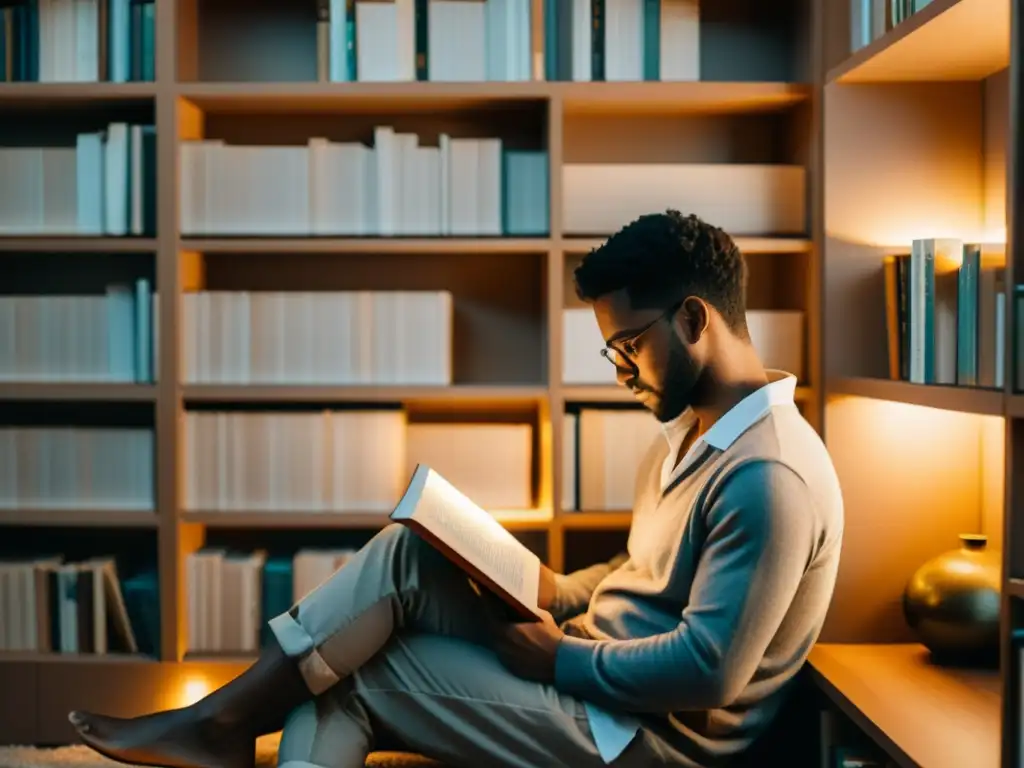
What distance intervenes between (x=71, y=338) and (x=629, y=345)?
4.53ft

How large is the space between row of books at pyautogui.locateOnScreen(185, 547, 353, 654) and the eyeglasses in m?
0.96

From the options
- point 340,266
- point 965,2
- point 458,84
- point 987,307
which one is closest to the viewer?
point 965,2

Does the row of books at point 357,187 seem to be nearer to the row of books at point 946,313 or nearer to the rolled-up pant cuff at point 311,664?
the row of books at point 946,313

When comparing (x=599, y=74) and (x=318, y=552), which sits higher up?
(x=599, y=74)

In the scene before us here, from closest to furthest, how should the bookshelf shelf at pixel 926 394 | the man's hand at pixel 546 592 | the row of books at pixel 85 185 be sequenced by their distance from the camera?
the bookshelf shelf at pixel 926 394
the man's hand at pixel 546 592
the row of books at pixel 85 185

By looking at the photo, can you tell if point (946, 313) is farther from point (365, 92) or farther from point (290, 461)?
point (290, 461)

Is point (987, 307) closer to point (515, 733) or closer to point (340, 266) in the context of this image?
point (515, 733)

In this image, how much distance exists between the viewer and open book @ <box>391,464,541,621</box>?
172cm

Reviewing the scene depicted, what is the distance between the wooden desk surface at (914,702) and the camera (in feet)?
5.26

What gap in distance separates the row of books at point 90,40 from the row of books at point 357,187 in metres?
0.23

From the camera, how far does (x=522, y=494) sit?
8.39 feet

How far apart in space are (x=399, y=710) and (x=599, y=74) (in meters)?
1.45

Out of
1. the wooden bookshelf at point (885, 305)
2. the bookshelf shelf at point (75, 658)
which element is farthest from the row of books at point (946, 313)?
the bookshelf shelf at point (75, 658)

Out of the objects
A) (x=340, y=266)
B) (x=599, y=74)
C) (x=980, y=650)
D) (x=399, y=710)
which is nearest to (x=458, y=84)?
(x=599, y=74)
